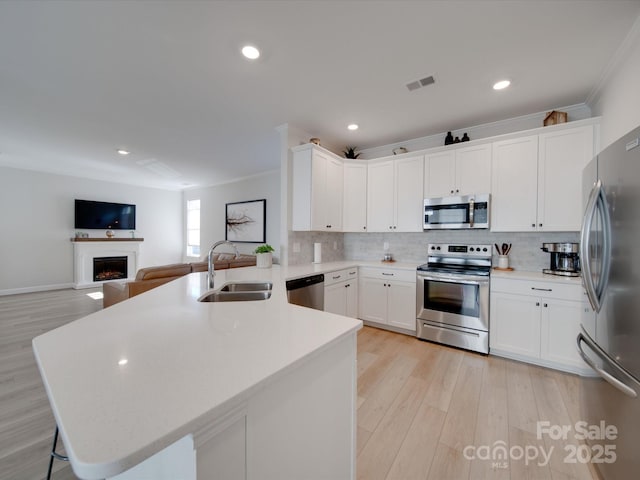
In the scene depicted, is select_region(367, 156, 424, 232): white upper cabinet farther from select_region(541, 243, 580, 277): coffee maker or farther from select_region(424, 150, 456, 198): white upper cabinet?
select_region(541, 243, 580, 277): coffee maker

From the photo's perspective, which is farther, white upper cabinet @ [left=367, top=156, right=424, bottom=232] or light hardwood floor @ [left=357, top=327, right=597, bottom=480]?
white upper cabinet @ [left=367, top=156, right=424, bottom=232]

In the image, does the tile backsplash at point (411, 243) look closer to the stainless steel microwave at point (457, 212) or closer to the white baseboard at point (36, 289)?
the stainless steel microwave at point (457, 212)

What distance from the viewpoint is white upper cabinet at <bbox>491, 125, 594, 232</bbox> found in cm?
253

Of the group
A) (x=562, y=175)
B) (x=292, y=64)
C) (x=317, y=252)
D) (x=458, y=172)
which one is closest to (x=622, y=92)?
(x=562, y=175)

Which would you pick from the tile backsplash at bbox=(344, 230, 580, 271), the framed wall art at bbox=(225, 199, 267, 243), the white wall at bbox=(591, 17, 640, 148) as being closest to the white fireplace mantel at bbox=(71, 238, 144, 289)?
the framed wall art at bbox=(225, 199, 267, 243)

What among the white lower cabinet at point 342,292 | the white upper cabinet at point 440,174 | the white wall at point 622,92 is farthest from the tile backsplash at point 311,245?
the white wall at point 622,92

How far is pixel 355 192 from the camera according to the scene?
384 centimetres

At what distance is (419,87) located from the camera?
2.47m

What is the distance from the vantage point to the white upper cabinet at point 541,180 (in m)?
2.53

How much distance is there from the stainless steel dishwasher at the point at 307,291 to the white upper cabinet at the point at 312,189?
734 millimetres

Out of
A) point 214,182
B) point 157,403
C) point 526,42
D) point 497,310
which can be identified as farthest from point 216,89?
point 214,182

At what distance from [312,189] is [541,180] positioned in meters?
2.46

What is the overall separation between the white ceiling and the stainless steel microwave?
97 cm

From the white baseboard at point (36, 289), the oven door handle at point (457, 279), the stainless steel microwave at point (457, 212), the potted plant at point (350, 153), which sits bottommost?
the white baseboard at point (36, 289)
